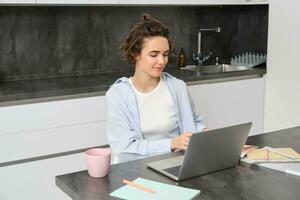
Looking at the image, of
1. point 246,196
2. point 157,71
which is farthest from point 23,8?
point 246,196

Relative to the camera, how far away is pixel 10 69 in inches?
121

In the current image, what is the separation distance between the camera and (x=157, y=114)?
1.98 metres

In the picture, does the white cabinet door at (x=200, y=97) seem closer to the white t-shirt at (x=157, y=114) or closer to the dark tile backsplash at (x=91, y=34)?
the dark tile backsplash at (x=91, y=34)

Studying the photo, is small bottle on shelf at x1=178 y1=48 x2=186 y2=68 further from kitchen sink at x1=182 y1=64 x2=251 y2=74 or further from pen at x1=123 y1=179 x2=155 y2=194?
pen at x1=123 y1=179 x2=155 y2=194

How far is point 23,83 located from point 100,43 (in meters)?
0.73

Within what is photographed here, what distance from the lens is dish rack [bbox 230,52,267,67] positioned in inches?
149

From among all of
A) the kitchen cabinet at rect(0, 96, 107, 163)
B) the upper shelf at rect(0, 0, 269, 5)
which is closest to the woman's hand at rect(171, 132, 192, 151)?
the kitchen cabinet at rect(0, 96, 107, 163)

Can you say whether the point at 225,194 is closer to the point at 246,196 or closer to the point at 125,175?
the point at 246,196

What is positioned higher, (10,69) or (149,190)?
(10,69)

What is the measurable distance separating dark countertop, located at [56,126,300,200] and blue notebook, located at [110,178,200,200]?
28 mm

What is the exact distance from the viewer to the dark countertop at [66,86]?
252 cm

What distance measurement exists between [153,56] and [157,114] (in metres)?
0.25

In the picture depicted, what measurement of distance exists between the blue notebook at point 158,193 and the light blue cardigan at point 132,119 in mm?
437

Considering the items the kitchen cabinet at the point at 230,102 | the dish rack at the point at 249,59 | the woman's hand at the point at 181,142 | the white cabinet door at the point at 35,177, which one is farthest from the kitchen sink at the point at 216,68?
the woman's hand at the point at 181,142
